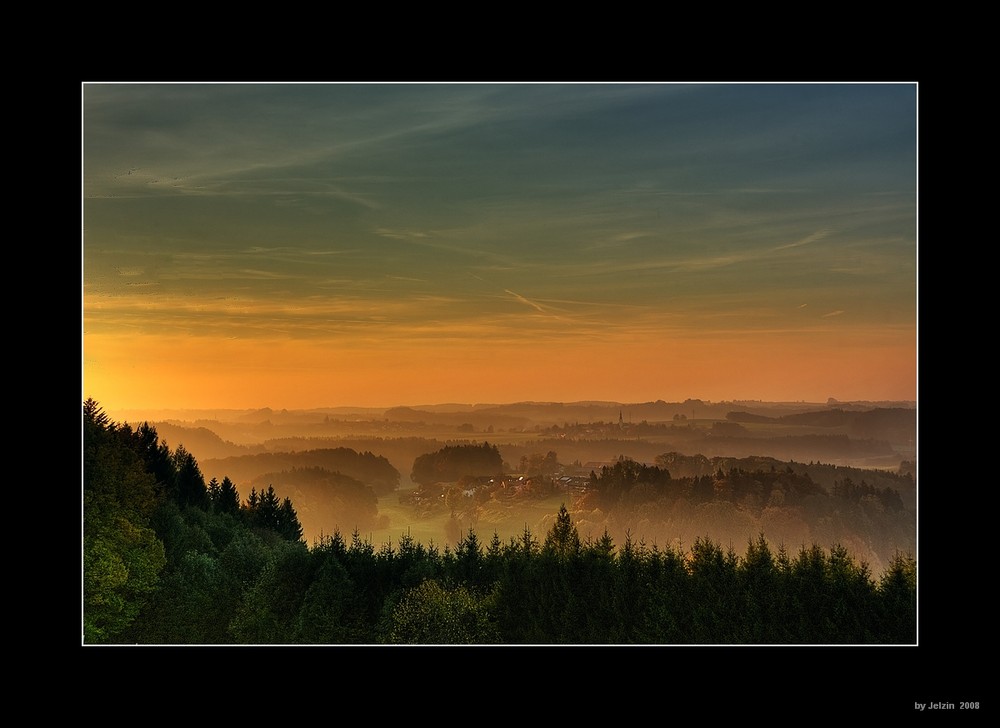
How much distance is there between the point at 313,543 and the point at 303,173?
7166 mm

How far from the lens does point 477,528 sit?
15.7m

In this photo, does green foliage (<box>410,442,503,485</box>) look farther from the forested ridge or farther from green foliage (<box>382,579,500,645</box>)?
green foliage (<box>382,579,500,645</box>)

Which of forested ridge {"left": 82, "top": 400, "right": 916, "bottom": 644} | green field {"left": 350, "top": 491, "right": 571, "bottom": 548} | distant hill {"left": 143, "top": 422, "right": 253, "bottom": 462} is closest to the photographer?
forested ridge {"left": 82, "top": 400, "right": 916, "bottom": 644}

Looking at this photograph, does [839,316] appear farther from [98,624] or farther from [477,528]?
[98,624]

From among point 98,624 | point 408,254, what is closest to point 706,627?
point 408,254

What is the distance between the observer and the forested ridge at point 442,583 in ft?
49.1

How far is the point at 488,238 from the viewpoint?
15805mm

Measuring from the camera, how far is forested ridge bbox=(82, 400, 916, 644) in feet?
49.1

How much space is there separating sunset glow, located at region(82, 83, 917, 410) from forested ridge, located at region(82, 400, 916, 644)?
192 centimetres

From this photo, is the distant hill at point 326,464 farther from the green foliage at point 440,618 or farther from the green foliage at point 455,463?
the green foliage at point 440,618

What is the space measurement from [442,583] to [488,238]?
263 inches

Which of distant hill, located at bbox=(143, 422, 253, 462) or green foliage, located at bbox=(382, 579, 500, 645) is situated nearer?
green foliage, located at bbox=(382, 579, 500, 645)

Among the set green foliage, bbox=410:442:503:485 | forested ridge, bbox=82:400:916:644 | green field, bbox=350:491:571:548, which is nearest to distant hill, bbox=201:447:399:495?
green field, bbox=350:491:571:548

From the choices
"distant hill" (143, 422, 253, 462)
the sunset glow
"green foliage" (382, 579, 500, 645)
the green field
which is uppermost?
the sunset glow
